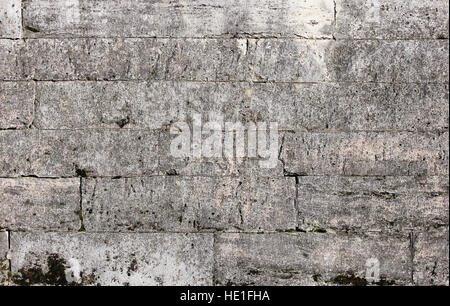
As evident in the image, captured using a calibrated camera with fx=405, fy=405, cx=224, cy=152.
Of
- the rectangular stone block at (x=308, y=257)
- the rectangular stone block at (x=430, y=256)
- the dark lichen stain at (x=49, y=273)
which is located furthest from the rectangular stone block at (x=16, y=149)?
the rectangular stone block at (x=430, y=256)

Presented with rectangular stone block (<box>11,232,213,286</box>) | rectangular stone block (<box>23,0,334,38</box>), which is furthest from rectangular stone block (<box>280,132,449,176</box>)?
rectangular stone block (<box>11,232,213,286</box>)

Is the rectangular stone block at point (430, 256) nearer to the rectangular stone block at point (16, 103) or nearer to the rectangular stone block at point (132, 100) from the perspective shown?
the rectangular stone block at point (132, 100)

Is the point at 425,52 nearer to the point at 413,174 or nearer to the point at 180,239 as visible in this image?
the point at 413,174

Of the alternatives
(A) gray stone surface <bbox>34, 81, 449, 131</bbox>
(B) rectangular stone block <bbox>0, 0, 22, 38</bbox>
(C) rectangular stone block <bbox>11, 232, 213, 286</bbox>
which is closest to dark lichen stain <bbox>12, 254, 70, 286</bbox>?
(C) rectangular stone block <bbox>11, 232, 213, 286</bbox>

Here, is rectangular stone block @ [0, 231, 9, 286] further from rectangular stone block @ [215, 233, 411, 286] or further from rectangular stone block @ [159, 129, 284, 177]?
rectangular stone block @ [215, 233, 411, 286]

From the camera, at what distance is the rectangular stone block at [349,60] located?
3650mm

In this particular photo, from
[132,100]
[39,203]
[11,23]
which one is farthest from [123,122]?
[11,23]

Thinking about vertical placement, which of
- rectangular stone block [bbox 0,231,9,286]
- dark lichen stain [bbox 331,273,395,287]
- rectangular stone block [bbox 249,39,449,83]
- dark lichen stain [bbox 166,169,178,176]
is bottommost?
dark lichen stain [bbox 331,273,395,287]

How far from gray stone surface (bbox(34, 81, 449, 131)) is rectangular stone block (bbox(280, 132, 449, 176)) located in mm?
91

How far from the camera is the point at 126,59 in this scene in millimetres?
3645

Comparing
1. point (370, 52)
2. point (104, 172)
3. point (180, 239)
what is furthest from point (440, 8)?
point (104, 172)

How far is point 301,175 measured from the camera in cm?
369

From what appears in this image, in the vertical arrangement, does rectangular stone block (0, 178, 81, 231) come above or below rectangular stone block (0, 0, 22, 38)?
below

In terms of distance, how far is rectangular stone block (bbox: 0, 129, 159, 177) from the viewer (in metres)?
3.66
